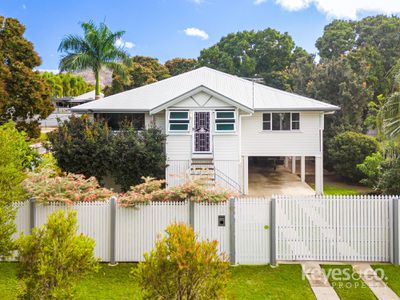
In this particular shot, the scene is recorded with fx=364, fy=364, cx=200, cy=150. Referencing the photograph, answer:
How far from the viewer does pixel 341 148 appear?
25266mm

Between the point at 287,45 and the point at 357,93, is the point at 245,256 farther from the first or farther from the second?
the point at 287,45

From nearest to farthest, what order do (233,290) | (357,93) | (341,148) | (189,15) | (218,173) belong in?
(233,290) → (218,173) → (341,148) → (357,93) → (189,15)

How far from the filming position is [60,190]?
10.8 meters

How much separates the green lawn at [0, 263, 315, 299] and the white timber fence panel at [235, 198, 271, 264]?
0.32m

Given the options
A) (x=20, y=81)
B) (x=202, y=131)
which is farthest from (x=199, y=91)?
(x=20, y=81)

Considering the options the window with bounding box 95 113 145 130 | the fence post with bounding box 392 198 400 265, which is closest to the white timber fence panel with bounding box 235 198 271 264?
the fence post with bounding box 392 198 400 265

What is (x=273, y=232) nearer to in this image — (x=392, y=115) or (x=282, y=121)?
(x=392, y=115)

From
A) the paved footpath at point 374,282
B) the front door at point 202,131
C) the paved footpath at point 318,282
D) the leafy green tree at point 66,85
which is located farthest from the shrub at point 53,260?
the leafy green tree at point 66,85

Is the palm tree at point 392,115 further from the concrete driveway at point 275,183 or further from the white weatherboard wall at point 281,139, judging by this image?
the concrete driveway at point 275,183

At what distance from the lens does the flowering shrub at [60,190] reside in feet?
34.3

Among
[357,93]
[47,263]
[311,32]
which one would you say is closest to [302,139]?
[357,93]

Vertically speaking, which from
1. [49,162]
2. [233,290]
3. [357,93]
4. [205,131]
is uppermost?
[357,93]

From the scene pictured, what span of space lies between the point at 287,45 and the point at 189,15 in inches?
640

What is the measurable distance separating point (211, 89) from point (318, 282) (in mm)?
12006
